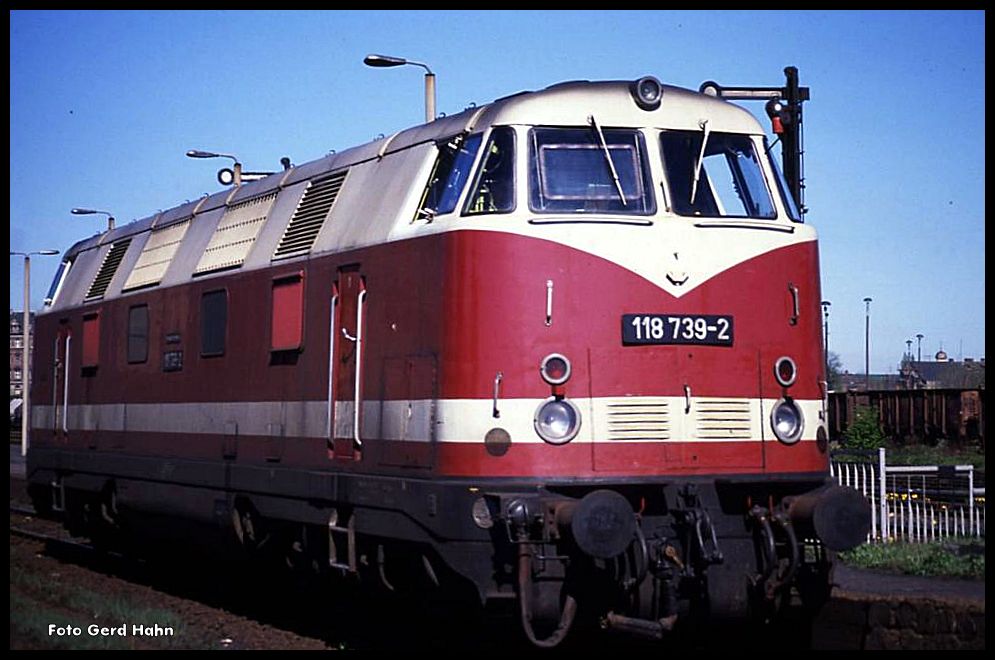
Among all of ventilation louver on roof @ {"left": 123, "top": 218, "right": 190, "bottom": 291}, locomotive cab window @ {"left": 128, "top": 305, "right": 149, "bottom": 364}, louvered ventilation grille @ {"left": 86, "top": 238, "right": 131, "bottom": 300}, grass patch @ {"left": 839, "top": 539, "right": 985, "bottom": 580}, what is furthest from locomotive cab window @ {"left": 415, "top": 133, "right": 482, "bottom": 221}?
louvered ventilation grille @ {"left": 86, "top": 238, "right": 131, "bottom": 300}

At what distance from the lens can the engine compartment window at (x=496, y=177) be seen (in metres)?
10.3

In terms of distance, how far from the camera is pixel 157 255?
54.1 feet

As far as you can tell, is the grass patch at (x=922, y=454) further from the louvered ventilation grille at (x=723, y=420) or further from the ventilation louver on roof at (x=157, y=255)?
the louvered ventilation grille at (x=723, y=420)

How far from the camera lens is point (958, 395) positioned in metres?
44.7

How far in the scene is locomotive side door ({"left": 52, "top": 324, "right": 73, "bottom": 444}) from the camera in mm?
18562

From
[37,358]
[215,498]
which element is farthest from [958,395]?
[215,498]

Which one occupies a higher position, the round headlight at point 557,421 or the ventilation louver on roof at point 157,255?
the ventilation louver on roof at point 157,255

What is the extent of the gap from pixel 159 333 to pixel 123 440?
1701 mm

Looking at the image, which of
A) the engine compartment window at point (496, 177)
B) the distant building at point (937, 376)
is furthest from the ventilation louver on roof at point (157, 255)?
the distant building at point (937, 376)

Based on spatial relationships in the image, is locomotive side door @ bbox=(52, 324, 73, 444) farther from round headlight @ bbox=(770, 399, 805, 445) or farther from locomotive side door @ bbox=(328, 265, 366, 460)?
round headlight @ bbox=(770, 399, 805, 445)

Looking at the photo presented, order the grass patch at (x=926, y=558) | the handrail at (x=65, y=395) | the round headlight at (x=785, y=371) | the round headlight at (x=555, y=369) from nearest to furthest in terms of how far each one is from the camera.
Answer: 1. the round headlight at (x=555, y=369)
2. the round headlight at (x=785, y=371)
3. the grass patch at (x=926, y=558)
4. the handrail at (x=65, y=395)

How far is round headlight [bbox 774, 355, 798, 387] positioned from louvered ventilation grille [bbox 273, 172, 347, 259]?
173 inches

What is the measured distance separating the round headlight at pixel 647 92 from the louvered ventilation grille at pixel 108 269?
30.6 ft

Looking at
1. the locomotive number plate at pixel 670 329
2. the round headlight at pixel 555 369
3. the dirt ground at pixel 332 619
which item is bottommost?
the dirt ground at pixel 332 619
